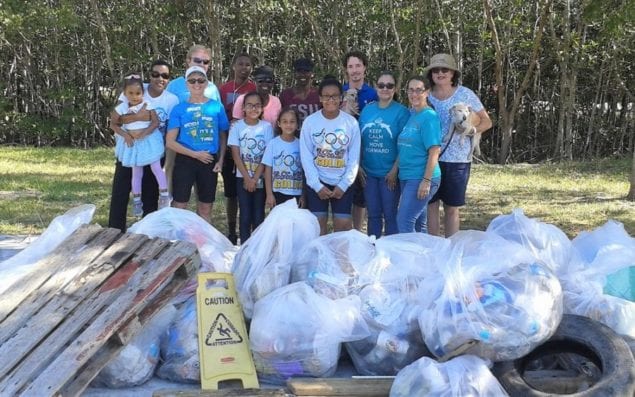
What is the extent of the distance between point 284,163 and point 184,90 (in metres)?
1.15

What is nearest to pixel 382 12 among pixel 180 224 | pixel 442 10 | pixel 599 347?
pixel 442 10

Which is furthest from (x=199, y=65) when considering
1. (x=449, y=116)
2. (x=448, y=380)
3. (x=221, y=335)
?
(x=448, y=380)

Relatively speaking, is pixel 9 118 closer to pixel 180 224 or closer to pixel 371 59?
pixel 371 59

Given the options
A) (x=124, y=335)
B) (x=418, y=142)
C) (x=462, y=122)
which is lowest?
(x=124, y=335)

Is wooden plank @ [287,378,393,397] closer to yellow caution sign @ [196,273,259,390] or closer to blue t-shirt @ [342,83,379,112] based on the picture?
yellow caution sign @ [196,273,259,390]

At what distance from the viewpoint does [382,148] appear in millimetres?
5297

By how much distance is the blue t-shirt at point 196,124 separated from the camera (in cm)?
566

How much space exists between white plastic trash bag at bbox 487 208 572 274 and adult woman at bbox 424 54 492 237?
28.5 inches

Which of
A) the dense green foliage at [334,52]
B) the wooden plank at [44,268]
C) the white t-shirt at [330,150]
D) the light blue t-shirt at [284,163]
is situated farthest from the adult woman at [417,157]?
the dense green foliage at [334,52]

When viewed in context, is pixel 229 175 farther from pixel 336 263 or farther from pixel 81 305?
pixel 81 305

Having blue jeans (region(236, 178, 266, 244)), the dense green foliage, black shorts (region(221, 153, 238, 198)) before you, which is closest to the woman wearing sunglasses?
black shorts (region(221, 153, 238, 198))

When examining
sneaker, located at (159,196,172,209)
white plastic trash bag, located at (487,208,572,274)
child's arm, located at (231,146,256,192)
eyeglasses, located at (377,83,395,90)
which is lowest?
sneaker, located at (159,196,172,209)

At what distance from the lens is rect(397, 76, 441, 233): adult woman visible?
16.5ft

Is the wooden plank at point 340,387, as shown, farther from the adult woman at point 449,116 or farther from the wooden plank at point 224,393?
the adult woman at point 449,116
